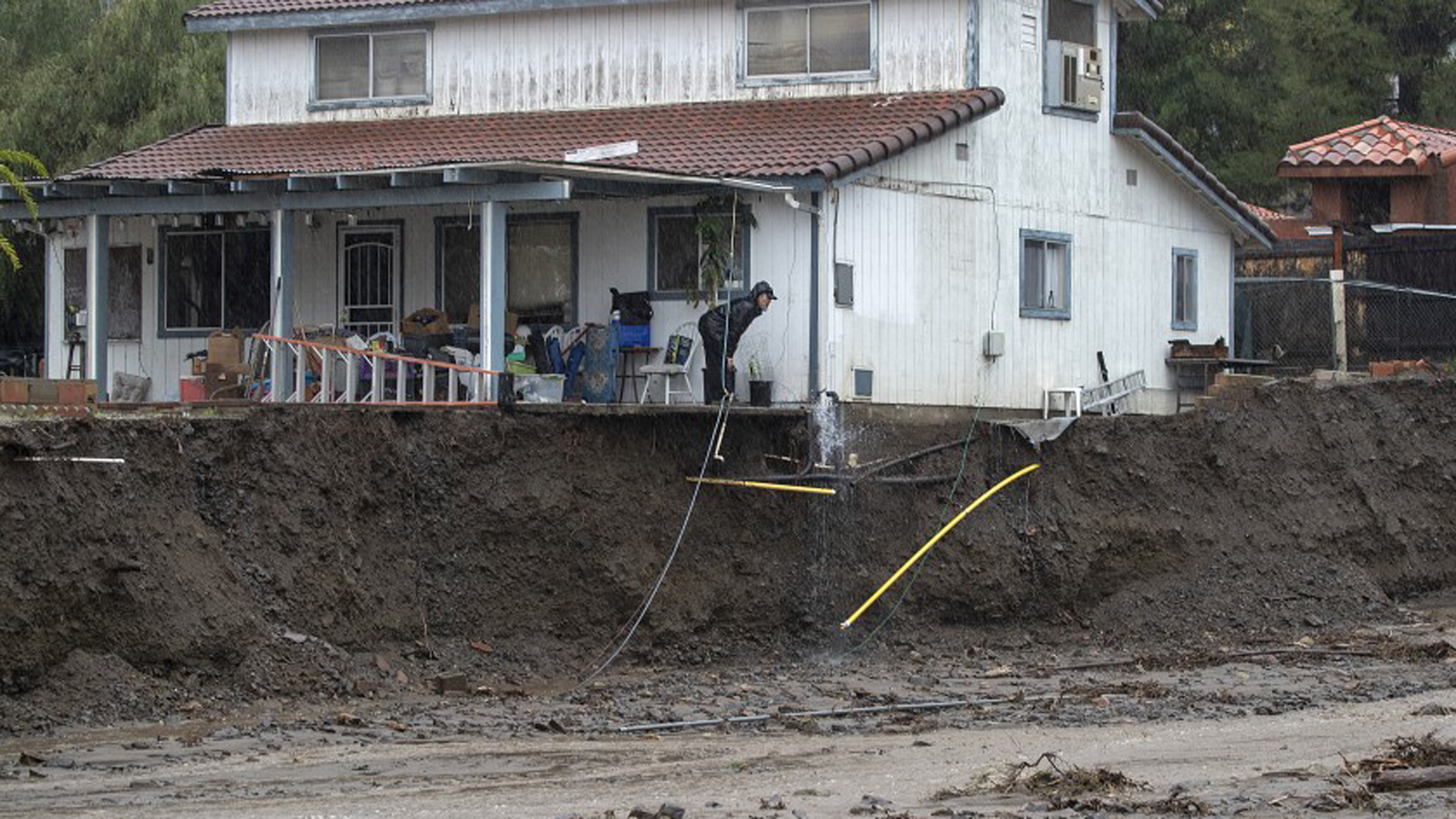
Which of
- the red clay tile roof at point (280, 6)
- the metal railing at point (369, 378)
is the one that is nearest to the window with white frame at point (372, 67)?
the red clay tile roof at point (280, 6)

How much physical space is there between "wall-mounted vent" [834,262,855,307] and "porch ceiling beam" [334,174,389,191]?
503cm

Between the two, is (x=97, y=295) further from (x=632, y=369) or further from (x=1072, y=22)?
(x=1072, y=22)

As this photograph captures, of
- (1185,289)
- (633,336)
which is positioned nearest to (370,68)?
(633,336)

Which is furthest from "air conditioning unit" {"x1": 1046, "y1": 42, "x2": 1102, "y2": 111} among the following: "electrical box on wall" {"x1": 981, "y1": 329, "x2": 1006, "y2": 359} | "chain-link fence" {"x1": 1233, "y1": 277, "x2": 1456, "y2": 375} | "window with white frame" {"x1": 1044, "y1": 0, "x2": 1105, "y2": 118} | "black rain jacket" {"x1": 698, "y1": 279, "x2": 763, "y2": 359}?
"black rain jacket" {"x1": 698, "y1": 279, "x2": 763, "y2": 359}

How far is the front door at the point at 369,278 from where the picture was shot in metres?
28.0

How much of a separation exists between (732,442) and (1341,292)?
33.0 feet

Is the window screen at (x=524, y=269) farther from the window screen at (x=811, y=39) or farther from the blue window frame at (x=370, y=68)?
the window screen at (x=811, y=39)

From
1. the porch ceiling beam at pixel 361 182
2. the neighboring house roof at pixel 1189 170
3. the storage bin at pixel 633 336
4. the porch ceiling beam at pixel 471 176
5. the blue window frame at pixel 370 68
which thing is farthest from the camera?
the blue window frame at pixel 370 68

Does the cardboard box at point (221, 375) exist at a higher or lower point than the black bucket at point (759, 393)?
higher

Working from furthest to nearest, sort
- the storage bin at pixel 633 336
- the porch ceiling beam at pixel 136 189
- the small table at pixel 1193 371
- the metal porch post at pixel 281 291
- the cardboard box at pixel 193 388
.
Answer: the small table at pixel 1193 371, the cardboard box at pixel 193 388, the porch ceiling beam at pixel 136 189, the storage bin at pixel 633 336, the metal porch post at pixel 281 291

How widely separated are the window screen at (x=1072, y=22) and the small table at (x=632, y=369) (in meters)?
6.97

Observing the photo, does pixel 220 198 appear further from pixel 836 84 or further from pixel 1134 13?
pixel 1134 13

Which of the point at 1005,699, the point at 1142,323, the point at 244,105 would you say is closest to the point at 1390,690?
the point at 1005,699

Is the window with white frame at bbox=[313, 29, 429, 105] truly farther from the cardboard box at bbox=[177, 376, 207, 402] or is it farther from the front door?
the cardboard box at bbox=[177, 376, 207, 402]
